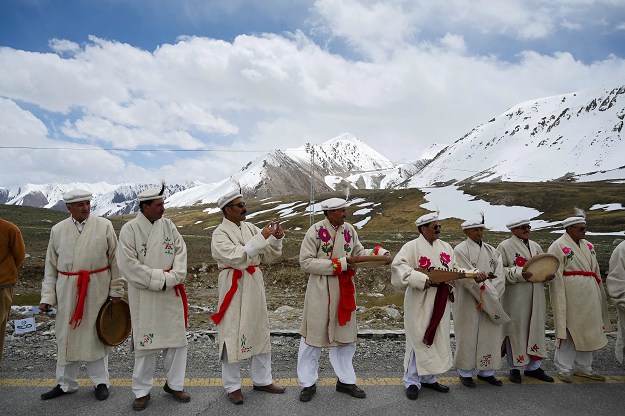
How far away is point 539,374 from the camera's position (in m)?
5.40

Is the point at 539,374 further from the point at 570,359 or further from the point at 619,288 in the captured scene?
the point at 619,288

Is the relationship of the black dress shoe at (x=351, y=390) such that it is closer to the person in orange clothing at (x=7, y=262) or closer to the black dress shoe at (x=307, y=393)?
the black dress shoe at (x=307, y=393)

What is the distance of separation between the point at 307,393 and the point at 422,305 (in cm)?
181

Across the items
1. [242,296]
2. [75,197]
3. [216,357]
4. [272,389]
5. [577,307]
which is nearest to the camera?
[242,296]

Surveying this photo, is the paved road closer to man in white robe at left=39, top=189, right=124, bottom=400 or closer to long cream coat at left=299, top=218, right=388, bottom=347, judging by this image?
man in white robe at left=39, top=189, right=124, bottom=400

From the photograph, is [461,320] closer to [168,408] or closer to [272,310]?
[168,408]

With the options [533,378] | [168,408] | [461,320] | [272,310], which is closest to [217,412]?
[168,408]

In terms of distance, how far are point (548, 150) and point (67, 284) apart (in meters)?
Answer: 218

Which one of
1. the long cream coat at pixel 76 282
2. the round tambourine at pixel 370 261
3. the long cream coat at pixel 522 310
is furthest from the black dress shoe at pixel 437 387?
the long cream coat at pixel 76 282

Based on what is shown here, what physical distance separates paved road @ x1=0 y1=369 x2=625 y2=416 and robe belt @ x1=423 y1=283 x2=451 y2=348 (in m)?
0.73

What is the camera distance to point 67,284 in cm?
476

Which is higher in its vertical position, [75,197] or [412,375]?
[75,197]

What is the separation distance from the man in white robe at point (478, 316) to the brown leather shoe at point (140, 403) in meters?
3.92

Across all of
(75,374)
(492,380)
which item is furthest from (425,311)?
(75,374)
